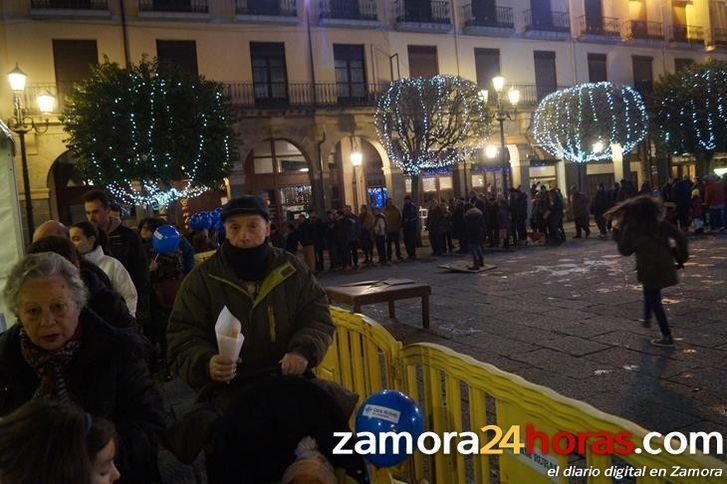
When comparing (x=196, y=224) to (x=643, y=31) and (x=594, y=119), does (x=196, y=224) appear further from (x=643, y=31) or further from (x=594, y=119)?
(x=643, y=31)

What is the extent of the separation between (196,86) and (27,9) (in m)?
7.27

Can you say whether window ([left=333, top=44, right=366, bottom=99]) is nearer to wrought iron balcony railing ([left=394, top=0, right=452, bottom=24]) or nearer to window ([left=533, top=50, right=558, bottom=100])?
wrought iron balcony railing ([left=394, top=0, right=452, bottom=24])

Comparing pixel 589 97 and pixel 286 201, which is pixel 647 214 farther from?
pixel 286 201

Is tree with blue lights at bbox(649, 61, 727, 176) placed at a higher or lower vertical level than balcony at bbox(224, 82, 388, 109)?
lower

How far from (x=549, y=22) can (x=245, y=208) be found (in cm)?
2690

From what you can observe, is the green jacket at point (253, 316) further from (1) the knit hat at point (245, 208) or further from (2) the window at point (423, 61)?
(2) the window at point (423, 61)

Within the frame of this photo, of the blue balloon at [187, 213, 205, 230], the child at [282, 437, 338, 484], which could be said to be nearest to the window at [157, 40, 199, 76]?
the blue balloon at [187, 213, 205, 230]

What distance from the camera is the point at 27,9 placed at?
1822 cm

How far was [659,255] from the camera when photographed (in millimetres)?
5957

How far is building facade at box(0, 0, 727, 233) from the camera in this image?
18.8m

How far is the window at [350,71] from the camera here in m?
22.5

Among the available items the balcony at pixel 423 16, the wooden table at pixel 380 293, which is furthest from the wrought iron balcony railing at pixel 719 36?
the wooden table at pixel 380 293

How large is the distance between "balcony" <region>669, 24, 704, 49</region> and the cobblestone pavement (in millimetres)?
21357

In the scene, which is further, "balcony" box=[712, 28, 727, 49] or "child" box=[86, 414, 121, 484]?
"balcony" box=[712, 28, 727, 49]
